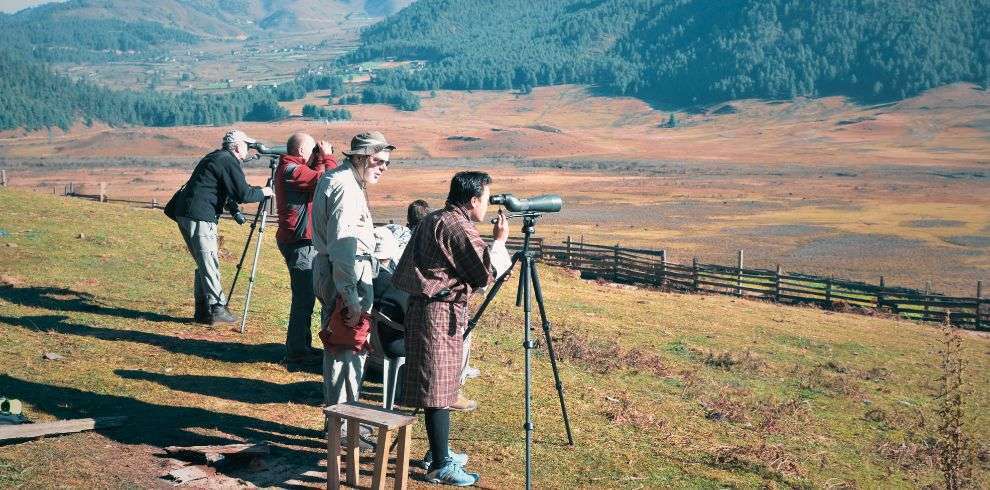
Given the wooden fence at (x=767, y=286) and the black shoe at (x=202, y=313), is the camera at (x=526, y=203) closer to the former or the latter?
the black shoe at (x=202, y=313)

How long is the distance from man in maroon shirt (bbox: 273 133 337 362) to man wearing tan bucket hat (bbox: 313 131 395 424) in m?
1.76

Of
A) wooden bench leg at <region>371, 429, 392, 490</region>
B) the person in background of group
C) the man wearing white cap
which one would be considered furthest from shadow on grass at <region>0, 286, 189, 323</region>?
wooden bench leg at <region>371, 429, 392, 490</region>

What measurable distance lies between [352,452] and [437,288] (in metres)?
1.27

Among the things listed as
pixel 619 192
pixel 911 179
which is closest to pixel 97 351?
pixel 619 192

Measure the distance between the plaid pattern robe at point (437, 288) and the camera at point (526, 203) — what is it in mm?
348

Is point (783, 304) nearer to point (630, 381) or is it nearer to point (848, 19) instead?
point (630, 381)

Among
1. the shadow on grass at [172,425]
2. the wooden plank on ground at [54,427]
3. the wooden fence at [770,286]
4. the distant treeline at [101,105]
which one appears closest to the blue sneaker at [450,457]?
the shadow on grass at [172,425]

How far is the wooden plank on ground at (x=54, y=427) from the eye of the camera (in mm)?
6902

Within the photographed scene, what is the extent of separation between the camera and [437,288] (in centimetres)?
646

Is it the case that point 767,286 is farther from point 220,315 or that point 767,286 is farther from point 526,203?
point 526,203

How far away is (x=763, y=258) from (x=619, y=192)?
37071 millimetres

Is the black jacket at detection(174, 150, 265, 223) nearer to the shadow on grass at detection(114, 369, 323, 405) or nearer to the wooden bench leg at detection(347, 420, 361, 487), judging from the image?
the shadow on grass at detection(114, 369, 323, 405)

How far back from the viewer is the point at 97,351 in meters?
9.67

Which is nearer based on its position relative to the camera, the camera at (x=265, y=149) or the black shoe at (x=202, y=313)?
the camera at (x=265, y=149)
